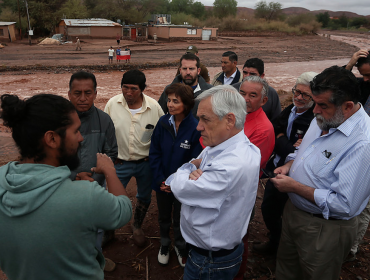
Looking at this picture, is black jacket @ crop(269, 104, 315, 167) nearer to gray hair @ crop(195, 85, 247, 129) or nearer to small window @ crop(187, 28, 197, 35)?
gray hair @ crop(195, 85, 247, 129)

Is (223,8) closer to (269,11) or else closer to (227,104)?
(269,11)

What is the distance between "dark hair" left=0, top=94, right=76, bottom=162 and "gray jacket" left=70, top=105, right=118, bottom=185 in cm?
137

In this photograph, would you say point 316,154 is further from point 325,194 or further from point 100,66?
point 100,66

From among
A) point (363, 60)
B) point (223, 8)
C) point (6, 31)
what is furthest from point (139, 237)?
point (223, 8)

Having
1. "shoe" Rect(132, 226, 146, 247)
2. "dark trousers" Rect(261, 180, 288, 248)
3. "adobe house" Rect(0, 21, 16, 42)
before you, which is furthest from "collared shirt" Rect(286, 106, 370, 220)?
"adobe house" Rect(0, 21, 16, 42)

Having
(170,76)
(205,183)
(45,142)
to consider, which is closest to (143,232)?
(205,183)

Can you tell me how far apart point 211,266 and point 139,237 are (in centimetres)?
189

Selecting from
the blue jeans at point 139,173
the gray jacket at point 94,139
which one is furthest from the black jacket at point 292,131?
the gray jacket at point 94,139

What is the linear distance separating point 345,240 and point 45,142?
240cm

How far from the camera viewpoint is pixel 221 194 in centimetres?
182

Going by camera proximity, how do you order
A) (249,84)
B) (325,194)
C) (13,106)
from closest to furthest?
(13,106) < (325,194) < (249,84)

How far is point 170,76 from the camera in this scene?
17.8m

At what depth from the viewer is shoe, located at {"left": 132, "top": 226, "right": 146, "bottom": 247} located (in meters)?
3.68

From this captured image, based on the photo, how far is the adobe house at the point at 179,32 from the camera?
37500 mm
